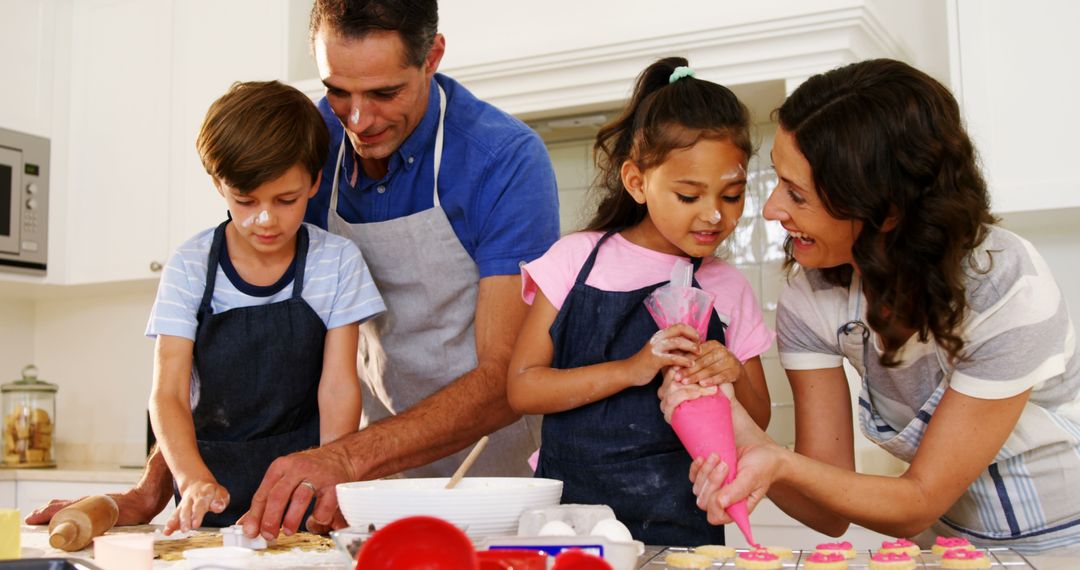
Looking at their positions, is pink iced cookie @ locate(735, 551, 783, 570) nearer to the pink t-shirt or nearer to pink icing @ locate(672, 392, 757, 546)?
pink icing @ locate(672, 392, 757, 546)

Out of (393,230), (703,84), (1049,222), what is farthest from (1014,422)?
(1049,222)

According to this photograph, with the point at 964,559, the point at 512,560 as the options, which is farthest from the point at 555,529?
the point at 964,559

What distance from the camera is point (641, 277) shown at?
5.06ft

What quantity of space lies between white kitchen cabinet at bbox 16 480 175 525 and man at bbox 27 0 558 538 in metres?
1.68

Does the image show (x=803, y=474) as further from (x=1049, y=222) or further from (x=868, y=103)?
(x=1049, y=222)

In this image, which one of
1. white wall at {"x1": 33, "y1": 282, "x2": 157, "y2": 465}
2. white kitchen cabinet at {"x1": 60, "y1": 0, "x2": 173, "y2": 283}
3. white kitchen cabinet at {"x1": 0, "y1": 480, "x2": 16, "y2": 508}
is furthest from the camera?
white wall at {"x1": 33, "y1": 282, "x2": 157, "y2": 465}

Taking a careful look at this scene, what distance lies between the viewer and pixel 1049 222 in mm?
2812

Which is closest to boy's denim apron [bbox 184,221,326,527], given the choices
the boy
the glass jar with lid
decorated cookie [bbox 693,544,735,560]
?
the boy

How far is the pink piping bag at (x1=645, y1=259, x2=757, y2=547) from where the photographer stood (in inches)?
45.9

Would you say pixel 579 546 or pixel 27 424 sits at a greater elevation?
pixel 579 546

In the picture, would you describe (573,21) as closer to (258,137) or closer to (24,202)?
(258,137)

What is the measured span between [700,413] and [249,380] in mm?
733

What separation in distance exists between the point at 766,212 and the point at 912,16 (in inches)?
80.0

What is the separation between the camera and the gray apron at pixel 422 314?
1.80m
